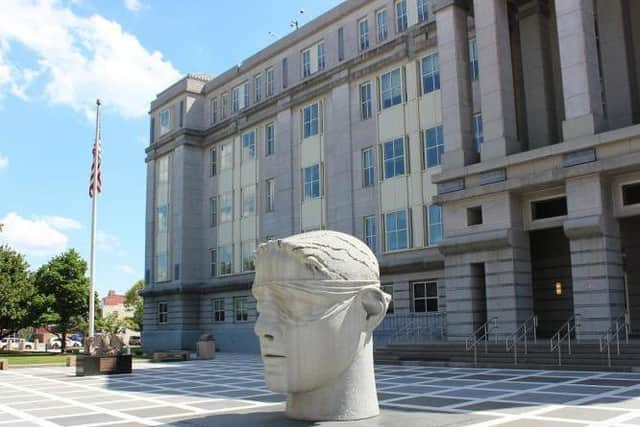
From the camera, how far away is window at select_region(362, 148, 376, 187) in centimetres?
3625

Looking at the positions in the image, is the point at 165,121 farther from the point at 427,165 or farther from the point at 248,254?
the point at 427,165

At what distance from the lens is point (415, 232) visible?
33156 millimetres

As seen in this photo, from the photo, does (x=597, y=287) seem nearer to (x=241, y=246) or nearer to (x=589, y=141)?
(x=589, y=141)

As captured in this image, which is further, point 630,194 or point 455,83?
point 455,83

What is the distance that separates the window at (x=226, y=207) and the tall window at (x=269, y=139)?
18.0 ft

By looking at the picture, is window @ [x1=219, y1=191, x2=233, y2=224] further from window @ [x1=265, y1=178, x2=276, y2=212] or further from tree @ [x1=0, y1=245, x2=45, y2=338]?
tree @ [x1=0, y1=245, x2=45, y2=338]

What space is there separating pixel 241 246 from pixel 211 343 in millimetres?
11794

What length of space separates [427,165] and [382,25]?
975 centimetres

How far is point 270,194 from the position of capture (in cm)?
4481

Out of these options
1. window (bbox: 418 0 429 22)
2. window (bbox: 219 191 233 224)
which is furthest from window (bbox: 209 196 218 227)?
window (bbox: 418 0 429 22)

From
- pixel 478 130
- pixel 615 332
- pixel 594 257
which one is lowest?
pixel 615 332

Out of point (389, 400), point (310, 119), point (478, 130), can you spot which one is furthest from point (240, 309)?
point (389, 400)

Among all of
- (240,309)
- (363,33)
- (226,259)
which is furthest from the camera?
(226,259)

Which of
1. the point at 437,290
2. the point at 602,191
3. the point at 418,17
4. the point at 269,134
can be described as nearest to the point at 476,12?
the point at 418,17
